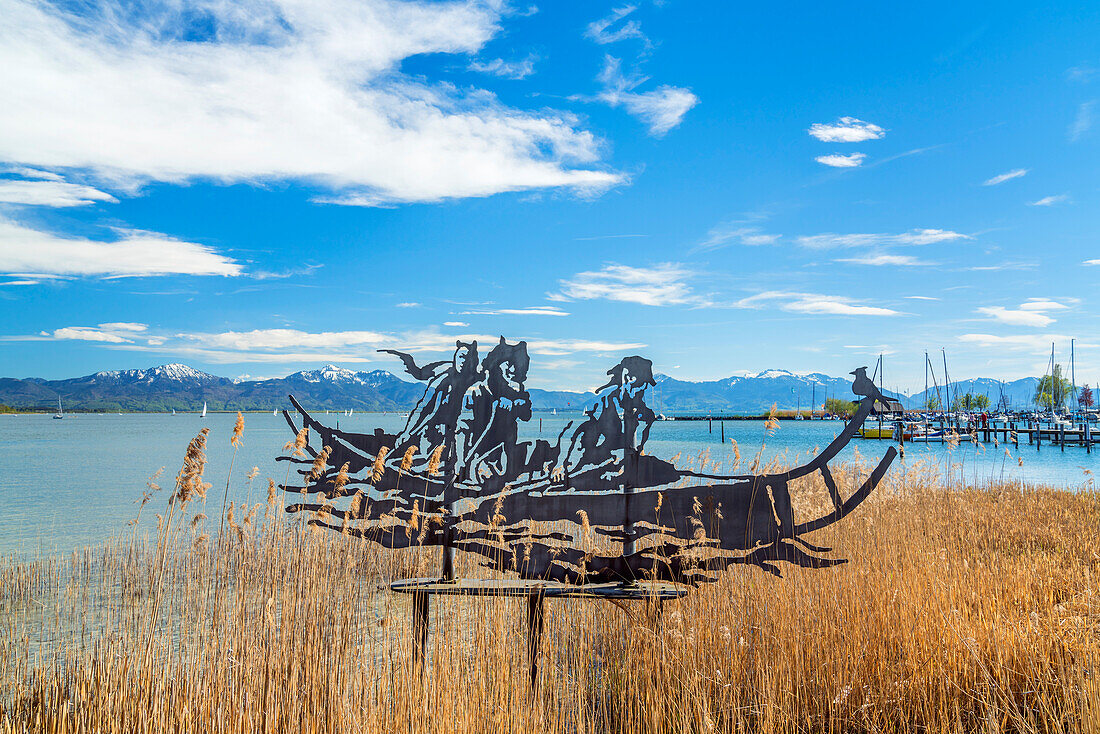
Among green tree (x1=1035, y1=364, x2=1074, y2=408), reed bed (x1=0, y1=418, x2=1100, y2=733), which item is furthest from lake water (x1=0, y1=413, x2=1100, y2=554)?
green tree (x1=1035, y1=364, x2=1074, y2=408)

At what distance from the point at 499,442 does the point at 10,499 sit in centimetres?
2333

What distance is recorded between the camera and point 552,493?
4129mm

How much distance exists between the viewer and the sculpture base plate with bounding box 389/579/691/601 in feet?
12.9

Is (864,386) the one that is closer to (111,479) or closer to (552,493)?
(552,493)

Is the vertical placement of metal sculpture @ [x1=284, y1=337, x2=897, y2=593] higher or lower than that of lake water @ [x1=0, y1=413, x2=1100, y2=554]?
higher

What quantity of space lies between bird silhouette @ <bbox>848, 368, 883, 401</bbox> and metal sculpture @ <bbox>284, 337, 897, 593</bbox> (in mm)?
11

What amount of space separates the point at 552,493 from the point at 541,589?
577 millimetres

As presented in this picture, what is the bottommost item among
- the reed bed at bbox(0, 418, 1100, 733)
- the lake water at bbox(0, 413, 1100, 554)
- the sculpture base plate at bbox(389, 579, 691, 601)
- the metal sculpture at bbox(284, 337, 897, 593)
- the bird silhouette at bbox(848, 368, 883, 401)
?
the lake water at bbox(0, 413, 1100, 554)

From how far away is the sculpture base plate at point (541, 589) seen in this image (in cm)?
394

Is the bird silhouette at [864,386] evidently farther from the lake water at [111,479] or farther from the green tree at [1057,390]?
the green tree at [1057,390]

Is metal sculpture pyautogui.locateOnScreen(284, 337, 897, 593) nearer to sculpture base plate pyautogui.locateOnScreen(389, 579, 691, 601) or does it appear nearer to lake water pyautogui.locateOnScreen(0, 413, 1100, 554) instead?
sculpture base plate pyautogui.locateOnScreen(389, 579, 691, 601)

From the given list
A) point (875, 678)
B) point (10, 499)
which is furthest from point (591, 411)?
Answer: point (10, 499)

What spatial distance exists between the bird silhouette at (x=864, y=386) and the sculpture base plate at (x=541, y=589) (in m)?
1.72

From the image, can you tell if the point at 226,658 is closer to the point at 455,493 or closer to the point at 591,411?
the point at 455,493
